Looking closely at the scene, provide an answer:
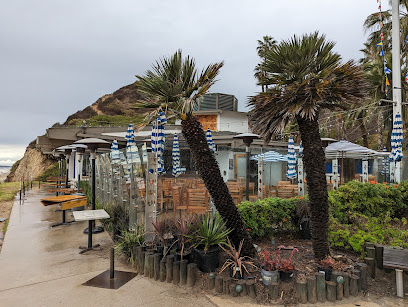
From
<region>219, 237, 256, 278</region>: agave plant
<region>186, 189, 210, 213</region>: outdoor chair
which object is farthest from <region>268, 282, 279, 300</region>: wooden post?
<region>186, 189, 210, 213</region>: outdoor chair

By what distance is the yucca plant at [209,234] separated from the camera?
4.54 m

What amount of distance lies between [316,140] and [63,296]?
14.3ft

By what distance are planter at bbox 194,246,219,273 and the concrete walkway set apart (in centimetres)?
47

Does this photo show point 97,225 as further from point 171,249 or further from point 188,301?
point 188,301

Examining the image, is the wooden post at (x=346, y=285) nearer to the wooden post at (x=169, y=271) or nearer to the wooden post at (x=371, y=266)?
the wooden post at (x=371, y=266)

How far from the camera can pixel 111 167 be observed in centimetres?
855

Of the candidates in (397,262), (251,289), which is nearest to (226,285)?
(251,289)

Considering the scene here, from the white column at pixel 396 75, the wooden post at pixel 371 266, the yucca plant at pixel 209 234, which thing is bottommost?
the wooden post at pixel 371 266

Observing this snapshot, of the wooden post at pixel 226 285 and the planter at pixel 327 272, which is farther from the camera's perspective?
the planter at pixel 327 272

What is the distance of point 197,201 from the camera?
736cm

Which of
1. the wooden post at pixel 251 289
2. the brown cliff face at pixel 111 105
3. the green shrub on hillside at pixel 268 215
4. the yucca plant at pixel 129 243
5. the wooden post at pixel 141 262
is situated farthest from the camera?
the brown cliff face at pixel 111 105

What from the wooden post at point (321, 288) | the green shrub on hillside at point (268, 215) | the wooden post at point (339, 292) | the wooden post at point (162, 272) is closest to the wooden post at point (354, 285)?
the wooden post at point (339, 292)

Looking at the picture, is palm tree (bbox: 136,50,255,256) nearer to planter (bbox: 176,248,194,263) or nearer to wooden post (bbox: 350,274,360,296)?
planter (bbox: 176,248,194,263)

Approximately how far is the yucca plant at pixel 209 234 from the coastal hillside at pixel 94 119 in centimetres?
1970
